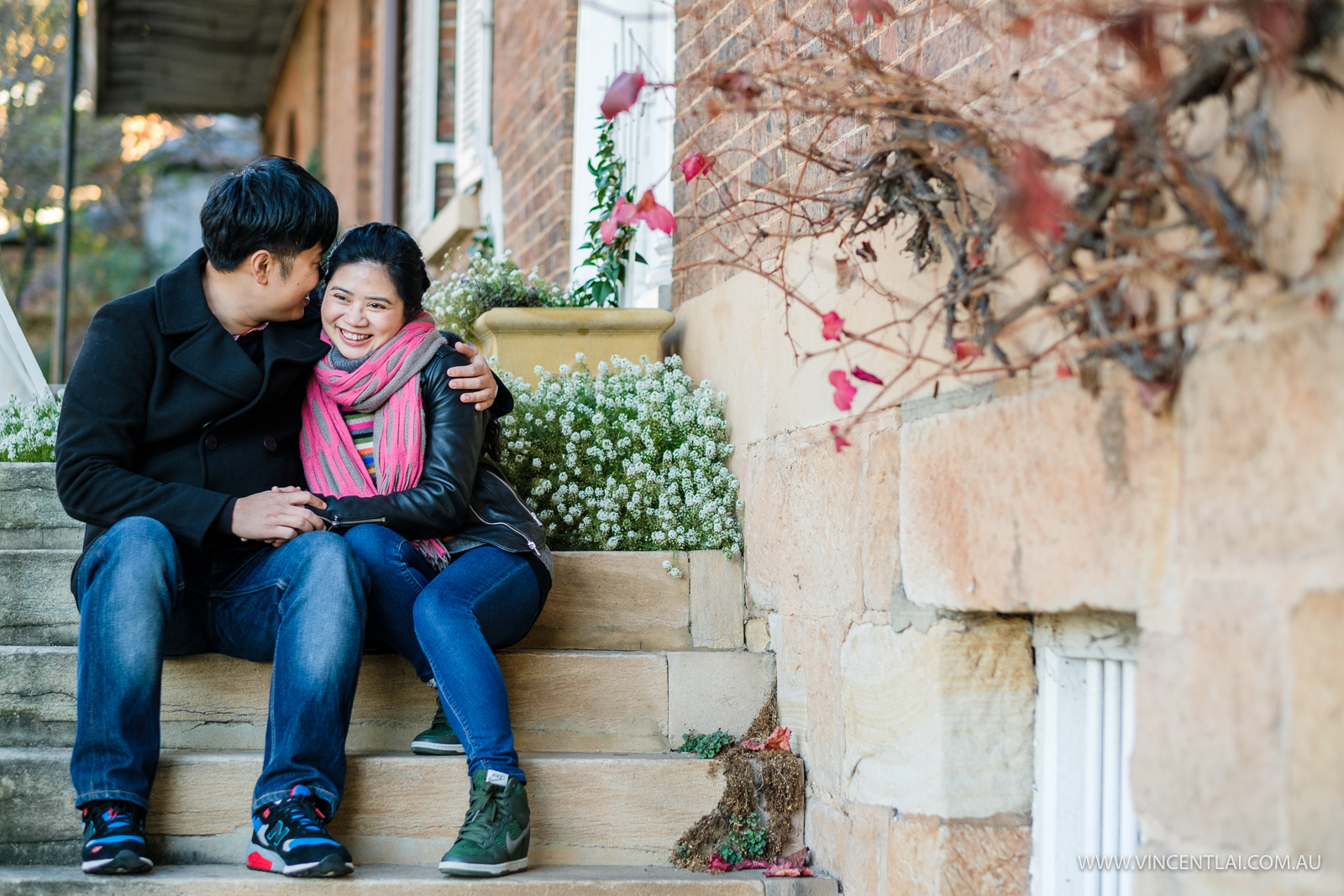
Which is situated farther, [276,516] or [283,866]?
[276,516]

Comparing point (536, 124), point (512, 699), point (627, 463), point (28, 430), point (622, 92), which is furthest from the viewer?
point (536, 124)

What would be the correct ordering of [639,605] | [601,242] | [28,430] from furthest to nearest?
[601,242] → [28,430] → [639,605]

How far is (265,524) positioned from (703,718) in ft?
3.46

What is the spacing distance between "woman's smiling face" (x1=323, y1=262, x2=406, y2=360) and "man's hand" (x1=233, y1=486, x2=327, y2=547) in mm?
A: 365

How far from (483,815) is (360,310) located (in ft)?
3.58

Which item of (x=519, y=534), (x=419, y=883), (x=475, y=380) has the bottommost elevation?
(x=419, y=883)

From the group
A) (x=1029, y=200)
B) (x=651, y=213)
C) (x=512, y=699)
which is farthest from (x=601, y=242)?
(x=1029, y=200)

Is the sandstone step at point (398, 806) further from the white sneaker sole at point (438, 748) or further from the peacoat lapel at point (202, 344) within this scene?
the peacoat lapel at point (202, 344)

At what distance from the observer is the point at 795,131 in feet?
9.05

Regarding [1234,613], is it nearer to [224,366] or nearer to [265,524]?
[265,524]

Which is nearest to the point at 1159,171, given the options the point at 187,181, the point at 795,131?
the point at 795,131

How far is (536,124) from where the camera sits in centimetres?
507

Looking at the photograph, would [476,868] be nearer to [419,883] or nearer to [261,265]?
[419,883]

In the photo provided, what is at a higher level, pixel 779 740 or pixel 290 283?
pixel 290 283
